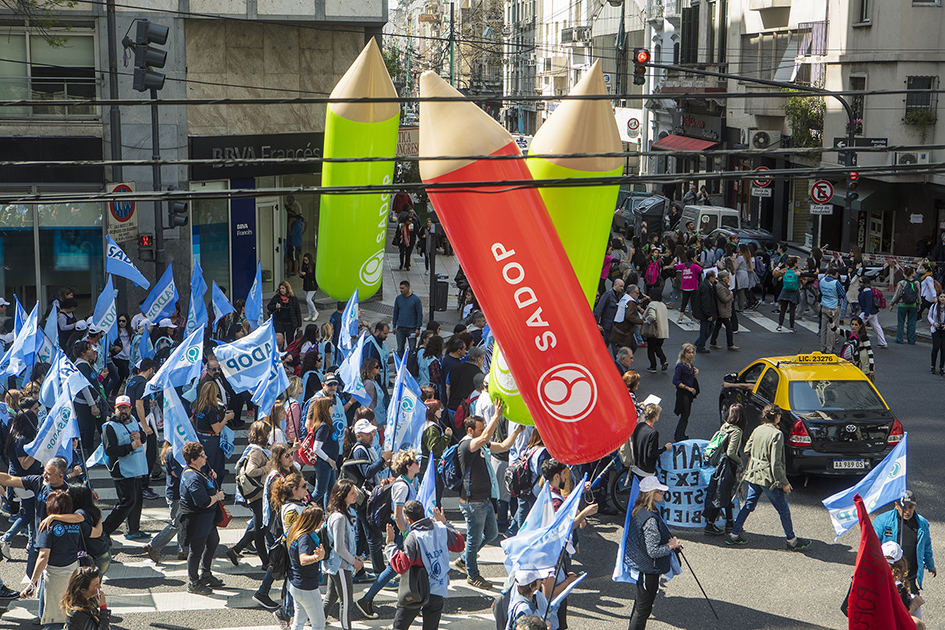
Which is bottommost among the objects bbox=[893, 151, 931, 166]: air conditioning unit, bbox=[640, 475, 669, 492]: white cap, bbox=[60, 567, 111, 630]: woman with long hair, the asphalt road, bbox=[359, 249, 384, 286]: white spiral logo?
the asphalt road

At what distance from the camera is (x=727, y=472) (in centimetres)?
1128

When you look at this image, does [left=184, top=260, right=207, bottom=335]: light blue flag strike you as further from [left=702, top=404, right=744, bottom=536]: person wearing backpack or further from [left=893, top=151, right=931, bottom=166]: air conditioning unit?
[left=893, top=151, right=931, bottom=166]: air conditioning unit

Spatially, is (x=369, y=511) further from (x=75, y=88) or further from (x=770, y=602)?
(x=75, y=88)

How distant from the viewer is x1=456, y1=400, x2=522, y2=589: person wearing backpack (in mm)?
10320

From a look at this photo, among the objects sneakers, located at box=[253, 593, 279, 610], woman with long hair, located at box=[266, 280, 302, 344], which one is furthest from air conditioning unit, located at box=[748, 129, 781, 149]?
sneakers, located at box=[253, 593, 279, 610]

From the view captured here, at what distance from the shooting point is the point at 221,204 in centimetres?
2405

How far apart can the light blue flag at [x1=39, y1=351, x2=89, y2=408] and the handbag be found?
15.7 ft

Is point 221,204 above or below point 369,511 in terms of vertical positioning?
above

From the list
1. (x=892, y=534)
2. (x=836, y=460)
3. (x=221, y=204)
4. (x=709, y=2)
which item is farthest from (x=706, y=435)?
(x=709, y=2)

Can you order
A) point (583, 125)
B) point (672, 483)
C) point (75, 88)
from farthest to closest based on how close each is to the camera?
point (75, 88)
point (672, 483)
point (583, 125)

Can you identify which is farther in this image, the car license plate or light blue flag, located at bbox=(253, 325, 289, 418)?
the car license plate

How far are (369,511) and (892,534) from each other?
458 centimetres

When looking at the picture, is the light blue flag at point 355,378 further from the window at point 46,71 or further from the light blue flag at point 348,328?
the window at point 46,71

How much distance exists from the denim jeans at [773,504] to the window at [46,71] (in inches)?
622
